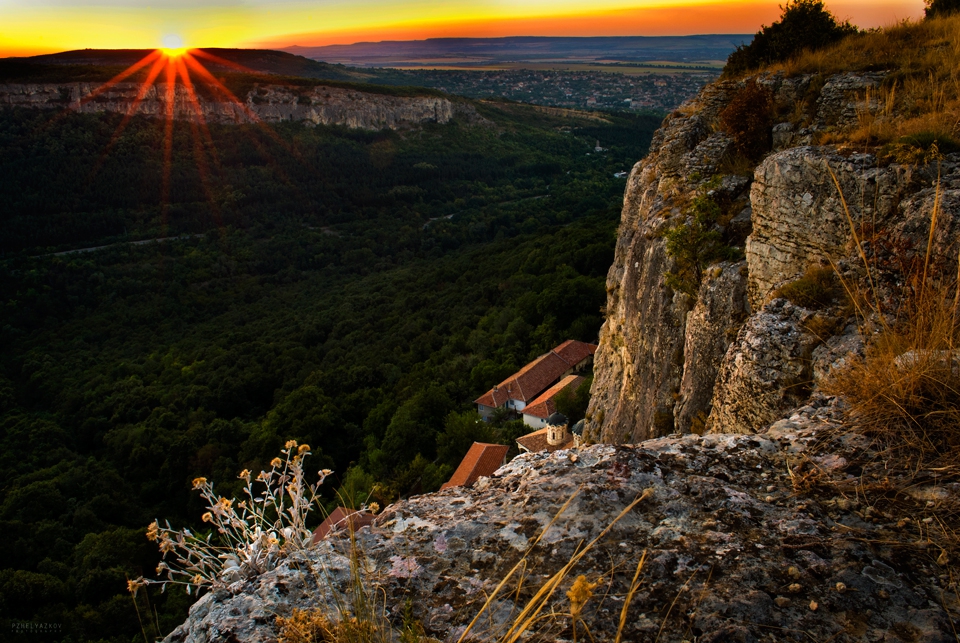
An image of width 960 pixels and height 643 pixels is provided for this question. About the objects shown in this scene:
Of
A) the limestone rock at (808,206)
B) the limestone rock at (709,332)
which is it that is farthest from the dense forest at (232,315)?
the limestone rock at (808,206)

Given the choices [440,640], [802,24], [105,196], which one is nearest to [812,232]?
[440,640]

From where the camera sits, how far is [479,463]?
21.8m

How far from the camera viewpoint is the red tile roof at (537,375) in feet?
97.6

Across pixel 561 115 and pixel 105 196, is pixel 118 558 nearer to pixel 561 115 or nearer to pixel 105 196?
pixel 105 196

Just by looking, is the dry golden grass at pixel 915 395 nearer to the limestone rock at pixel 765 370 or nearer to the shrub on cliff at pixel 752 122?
the limestone rock at pixel 765 370

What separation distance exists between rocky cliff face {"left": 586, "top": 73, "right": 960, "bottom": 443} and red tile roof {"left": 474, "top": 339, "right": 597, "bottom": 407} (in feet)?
52.7

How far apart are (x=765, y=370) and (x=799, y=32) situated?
10886mm

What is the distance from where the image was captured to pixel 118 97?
93.4 m

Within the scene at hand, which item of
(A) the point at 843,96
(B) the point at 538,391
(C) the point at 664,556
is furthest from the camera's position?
(B) the point at 538,391

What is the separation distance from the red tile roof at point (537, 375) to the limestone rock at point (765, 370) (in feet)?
79.5

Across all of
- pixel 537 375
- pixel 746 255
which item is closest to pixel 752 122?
pixel 746 255

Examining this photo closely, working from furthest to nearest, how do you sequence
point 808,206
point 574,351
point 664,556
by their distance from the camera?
point 574,351, point 808,206, point 664,556

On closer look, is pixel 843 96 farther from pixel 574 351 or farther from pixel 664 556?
pixel 574 351

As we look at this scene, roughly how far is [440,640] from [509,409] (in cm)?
2784
